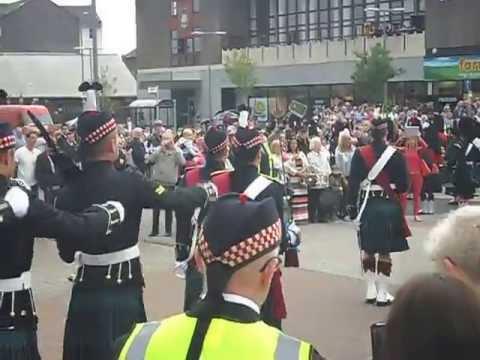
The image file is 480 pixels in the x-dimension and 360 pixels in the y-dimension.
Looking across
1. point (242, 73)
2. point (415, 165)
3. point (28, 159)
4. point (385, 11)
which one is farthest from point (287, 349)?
point (242, 73)

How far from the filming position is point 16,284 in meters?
4.78

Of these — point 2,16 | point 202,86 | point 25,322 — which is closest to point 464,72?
point 202,86

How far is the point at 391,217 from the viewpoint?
961 cm

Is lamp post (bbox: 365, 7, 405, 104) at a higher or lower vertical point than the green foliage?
higher

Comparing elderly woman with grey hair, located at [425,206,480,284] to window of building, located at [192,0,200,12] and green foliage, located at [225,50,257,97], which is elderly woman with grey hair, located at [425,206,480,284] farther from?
window of building, located at [192,0,200,12]

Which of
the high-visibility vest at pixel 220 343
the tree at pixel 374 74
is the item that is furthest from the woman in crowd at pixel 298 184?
the tree at pixel 374 74

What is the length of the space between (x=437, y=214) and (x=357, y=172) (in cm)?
842

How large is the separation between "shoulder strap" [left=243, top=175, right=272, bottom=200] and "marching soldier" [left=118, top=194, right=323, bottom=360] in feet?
11.6

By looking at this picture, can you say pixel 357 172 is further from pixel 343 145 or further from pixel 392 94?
pixel 392 94

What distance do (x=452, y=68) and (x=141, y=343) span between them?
141 feet

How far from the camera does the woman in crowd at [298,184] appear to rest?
16.8 m

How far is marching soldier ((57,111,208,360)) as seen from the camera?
5406 millimetres

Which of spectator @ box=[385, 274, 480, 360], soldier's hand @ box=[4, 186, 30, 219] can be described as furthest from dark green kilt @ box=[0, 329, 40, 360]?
spectator @ box=[385, 274, 480, 360]

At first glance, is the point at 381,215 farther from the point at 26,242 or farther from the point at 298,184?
the point at 298,184
